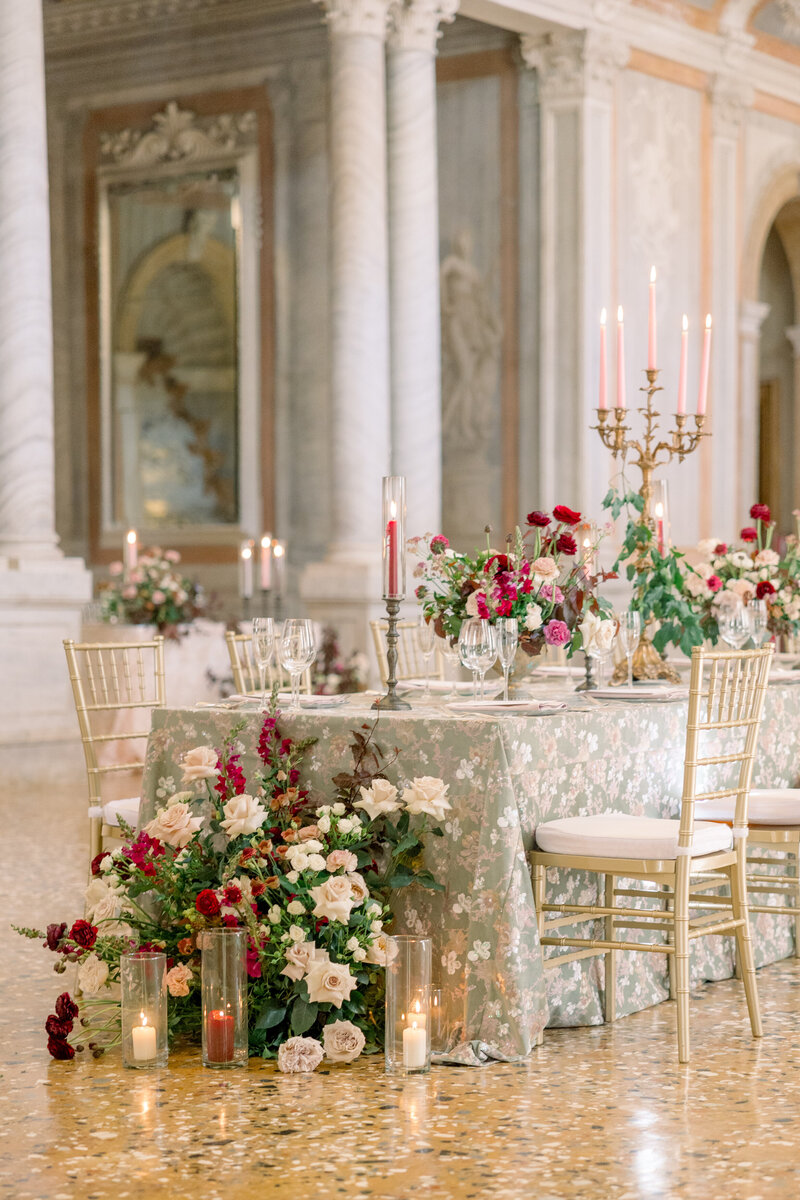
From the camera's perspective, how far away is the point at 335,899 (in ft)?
12.6

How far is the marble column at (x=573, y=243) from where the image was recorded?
1157cm

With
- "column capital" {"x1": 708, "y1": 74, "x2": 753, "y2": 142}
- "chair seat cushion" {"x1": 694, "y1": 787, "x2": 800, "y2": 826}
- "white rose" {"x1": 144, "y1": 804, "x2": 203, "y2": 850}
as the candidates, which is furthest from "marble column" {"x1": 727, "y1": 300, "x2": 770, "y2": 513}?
"white rose" {"x1": 144, "y1": 804, "x2": 203, "y2": 850}

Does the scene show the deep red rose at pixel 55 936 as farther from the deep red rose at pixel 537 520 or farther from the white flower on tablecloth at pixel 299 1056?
the deep red rose at pixel 537 520

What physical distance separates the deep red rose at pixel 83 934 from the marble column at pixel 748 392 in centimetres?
981

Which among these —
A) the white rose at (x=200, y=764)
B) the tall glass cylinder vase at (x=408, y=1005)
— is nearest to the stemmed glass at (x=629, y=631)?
the white rose at (x=200, y=764)

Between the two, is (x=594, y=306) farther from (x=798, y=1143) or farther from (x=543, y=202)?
(x=798, y=1143)

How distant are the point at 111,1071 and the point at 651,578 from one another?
90.9 inches

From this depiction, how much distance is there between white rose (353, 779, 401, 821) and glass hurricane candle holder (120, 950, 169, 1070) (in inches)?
21.5

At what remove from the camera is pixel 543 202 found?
11773mm

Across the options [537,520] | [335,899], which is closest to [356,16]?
[537,520]

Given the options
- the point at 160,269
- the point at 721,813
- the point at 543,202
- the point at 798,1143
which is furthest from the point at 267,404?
the point at 798,1143

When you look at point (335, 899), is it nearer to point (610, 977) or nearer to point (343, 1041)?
point (343, 1041)

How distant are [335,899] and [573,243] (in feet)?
27.9

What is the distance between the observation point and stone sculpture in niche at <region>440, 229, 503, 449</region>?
39.8 feet
